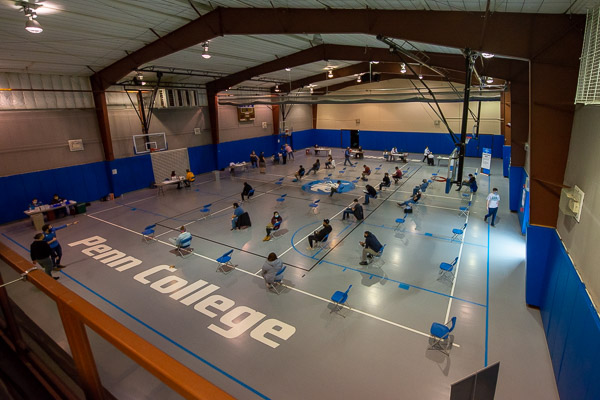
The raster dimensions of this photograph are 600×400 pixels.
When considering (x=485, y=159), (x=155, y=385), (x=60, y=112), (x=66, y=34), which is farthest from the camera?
(x=485, y=159)

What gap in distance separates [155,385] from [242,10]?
13.3m

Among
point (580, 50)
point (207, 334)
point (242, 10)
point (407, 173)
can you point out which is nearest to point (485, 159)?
point (407, 173)

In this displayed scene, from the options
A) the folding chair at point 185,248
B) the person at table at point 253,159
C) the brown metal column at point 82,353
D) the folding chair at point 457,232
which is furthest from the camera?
the person at table at point 253,159

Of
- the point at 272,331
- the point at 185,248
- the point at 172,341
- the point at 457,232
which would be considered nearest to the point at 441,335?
the point at 272,331

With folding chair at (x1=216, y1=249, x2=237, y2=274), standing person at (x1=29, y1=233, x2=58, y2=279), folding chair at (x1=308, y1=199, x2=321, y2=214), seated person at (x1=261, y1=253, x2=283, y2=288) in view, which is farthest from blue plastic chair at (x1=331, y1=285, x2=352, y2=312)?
standing person at (x1=29, y1=233, x2=58, y2=279)

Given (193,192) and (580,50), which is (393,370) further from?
(193,192)

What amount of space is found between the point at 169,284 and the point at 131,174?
14616mm

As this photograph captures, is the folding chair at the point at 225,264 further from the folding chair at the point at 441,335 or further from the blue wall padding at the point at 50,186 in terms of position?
the blue wall padding at the point at 50,186

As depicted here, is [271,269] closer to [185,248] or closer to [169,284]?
[169,284]

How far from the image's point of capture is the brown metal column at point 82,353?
7.43 ft

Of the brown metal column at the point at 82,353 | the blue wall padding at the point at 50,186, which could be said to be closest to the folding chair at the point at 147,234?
the blue wall padding at the point at 50,186

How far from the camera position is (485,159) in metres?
23.8

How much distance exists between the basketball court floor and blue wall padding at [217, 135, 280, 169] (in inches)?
498

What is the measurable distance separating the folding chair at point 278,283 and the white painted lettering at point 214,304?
1.33 meters
